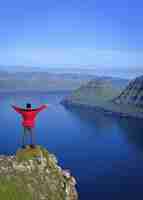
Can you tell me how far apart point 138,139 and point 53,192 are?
108 m

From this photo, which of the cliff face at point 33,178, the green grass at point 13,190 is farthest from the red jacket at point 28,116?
the green grass at point 13,190

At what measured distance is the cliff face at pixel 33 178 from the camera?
25906mm

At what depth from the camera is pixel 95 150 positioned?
346 feet

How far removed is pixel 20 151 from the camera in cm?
2852

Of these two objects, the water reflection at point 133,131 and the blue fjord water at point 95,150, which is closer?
the blue fjord water at point 95,150

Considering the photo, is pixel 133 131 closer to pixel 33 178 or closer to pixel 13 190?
pixel 33 178

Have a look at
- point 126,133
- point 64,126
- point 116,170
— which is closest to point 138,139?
point 126,133

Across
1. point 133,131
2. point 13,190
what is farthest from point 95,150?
point 13,190

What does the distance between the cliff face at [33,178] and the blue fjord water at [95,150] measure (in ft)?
111

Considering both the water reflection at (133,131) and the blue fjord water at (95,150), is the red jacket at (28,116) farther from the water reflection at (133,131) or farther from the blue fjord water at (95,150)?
the water reflection at (133,131)

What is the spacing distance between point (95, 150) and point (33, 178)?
261 feet

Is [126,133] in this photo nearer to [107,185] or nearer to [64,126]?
[64,126]

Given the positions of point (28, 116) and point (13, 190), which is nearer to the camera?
point (13, 190)

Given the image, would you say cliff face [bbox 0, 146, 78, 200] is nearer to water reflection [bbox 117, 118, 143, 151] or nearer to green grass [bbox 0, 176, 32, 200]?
green grass [bbox 0, 176, 32, 200]
